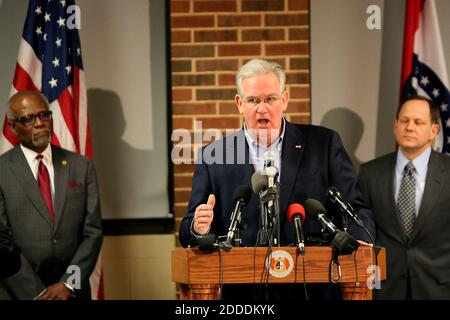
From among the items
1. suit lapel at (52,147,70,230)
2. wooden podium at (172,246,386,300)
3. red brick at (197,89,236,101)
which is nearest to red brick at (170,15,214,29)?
red brick at (197,89,236,101)

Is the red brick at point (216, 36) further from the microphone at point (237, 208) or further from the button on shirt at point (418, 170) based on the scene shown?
the microphone at point (237, 208)

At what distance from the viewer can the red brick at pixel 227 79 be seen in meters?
4.62

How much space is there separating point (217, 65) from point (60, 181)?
4.08ft

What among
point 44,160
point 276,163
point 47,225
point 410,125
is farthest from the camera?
point 410,125

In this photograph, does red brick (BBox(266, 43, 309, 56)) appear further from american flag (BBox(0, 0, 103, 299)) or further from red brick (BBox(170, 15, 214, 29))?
american flag (BBox(0, 0, 103, 299))

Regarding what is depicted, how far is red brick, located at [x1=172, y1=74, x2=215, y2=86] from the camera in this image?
4.64 meters

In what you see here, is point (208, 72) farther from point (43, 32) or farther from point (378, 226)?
point (378, 226)

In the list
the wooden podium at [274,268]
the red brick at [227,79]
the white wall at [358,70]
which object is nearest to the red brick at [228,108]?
the red brick at [227,79]

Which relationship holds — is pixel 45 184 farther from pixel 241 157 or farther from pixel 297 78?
pixel 297 78

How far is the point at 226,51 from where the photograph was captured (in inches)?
182

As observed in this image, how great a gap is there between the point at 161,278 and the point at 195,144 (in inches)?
41.8

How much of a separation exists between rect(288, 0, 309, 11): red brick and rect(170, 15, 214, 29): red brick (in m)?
0.50

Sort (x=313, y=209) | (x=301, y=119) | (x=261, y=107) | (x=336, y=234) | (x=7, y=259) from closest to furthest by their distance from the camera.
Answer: (x=336, y=234) < (x=313, y=209) < (x=7, y=259) < (x=261, y=107) < (x=301, y=119)

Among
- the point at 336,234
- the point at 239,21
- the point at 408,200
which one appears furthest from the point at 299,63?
the point at 336,234
